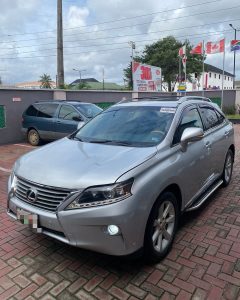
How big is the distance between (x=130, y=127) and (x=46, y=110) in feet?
24.9

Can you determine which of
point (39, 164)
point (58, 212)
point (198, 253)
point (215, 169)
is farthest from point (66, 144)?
point (215, 169)

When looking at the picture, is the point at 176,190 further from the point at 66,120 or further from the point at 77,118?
the point at 66,120

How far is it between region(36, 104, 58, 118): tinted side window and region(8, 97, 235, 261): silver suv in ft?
21.5

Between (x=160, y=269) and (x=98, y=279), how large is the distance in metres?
0.64

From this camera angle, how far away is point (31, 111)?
448 inches

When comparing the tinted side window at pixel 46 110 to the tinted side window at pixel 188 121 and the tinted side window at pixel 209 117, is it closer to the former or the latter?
the tinted side window at pixel 209 117

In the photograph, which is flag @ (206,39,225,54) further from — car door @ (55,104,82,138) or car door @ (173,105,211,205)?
car door @ (173,105,211,205)

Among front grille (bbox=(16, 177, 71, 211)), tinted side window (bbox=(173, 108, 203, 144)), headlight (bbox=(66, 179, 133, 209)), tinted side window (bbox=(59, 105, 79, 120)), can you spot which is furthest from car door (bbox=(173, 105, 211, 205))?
tinted side window (bbox=(59, 105, 79, 120))

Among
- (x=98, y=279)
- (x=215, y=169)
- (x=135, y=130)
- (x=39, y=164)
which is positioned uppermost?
(x=135, y=130)

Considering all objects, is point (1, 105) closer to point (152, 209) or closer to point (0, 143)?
point (0, 143)

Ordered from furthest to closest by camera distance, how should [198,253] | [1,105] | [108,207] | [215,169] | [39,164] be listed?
1. [1,105]
2. [215,169]
3. [198,253]
4. [39,164]
5. [108,207]

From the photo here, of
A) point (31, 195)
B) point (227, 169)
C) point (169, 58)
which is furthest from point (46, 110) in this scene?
point (169, 58)

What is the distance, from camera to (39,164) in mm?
3256

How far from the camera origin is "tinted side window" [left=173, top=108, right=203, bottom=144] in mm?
3756
